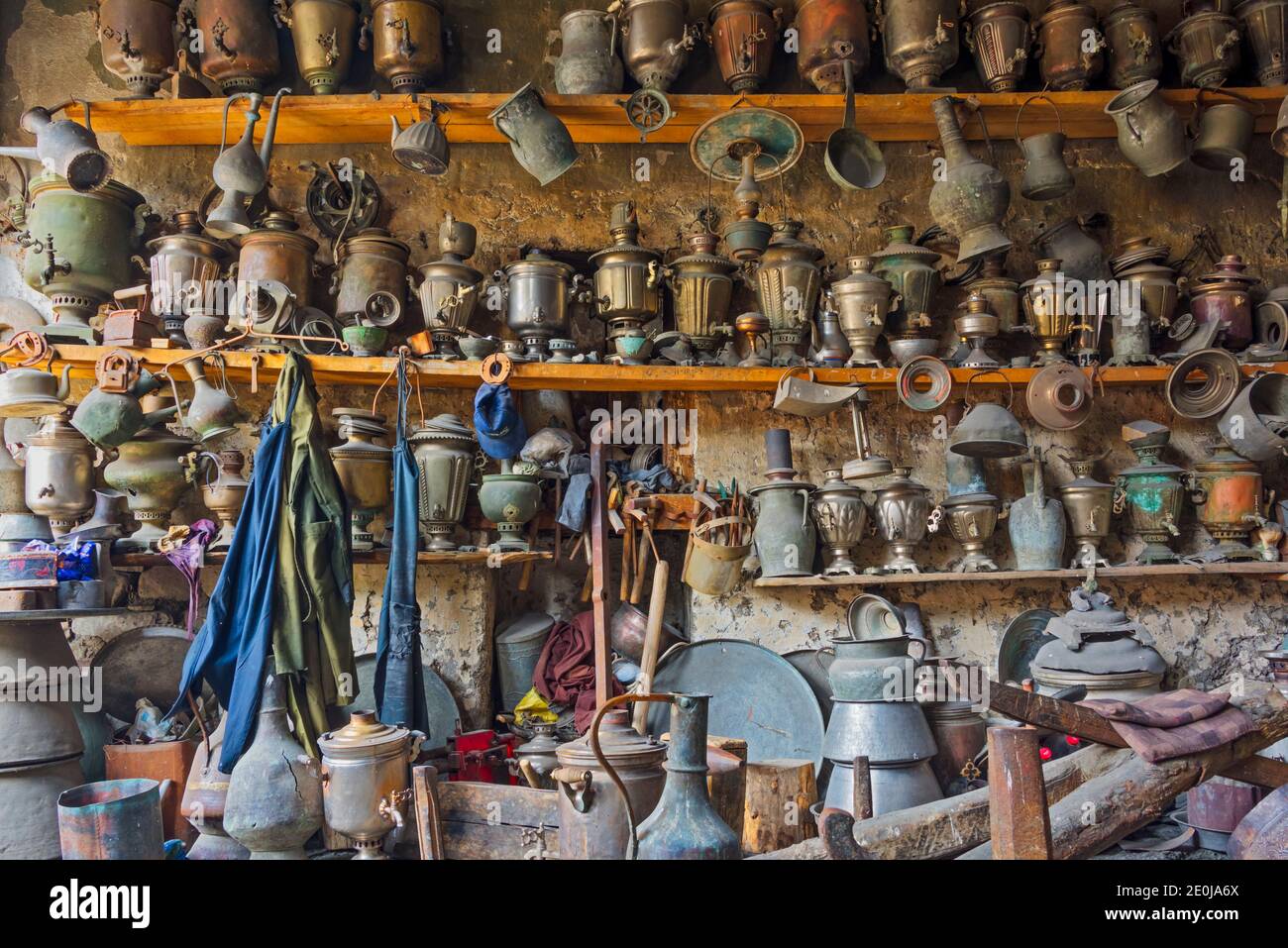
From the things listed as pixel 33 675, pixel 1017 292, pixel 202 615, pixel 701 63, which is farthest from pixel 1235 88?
pixel 33 675

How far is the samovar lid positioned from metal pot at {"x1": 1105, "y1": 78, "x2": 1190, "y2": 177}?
146 inches

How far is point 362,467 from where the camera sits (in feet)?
14.0

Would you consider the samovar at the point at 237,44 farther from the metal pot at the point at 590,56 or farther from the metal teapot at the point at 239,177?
the metal pot at the point at 590,56

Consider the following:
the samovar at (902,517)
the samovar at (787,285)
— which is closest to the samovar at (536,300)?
the samovar at (787,285)

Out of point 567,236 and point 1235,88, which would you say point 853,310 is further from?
point 1235,88

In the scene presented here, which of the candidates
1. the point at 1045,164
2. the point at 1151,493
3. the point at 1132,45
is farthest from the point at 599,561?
the point at 1132,45

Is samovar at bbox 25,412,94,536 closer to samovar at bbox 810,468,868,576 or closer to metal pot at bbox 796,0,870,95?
samovar at bbox 810,468,868,576

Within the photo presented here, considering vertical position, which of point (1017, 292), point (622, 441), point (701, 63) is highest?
point (701, 63)

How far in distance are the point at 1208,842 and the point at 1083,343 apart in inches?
90.3

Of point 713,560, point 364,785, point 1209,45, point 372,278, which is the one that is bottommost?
point 364,785

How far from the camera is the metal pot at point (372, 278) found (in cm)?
451

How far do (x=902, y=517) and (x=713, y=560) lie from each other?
36.2 inches

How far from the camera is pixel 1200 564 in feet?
14.5

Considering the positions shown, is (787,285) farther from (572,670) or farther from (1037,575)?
(572,670)
